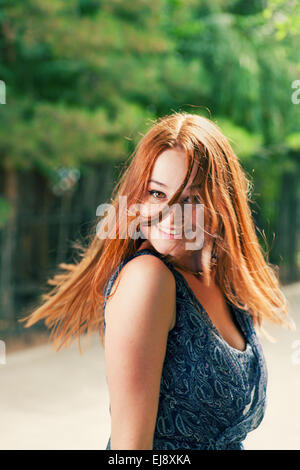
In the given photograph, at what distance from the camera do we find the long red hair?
146 cm

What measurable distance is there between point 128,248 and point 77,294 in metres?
0.25

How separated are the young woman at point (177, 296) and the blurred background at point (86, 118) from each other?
3313mm

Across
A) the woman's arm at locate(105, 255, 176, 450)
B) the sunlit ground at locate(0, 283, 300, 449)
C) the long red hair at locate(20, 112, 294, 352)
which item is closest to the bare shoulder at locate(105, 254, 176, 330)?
the woman's arm at locate(105, 255, 176, 450)

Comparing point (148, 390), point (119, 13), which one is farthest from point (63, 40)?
point (148, 390)

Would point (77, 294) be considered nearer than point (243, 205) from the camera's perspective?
No

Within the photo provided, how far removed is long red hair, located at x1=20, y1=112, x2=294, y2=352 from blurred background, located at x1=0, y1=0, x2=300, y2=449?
10.3 feet

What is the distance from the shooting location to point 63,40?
21.2 feet

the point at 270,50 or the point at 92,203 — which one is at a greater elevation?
the point at 270,50

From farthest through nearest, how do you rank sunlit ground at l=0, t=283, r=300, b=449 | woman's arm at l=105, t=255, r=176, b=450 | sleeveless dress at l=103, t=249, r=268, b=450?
sunlit ground at l=0, t=283, r=300, b=449 < sleeveless dress at l=103, t=249, r=268, b=450 < woman's arm at l=105, t=255, r=176, b=450

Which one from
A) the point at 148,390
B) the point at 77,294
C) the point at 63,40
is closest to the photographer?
the point at 148,390

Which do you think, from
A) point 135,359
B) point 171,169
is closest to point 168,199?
point 171,169

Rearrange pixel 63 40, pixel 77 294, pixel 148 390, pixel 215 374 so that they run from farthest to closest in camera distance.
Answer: pixel 63 40
pixel 77 294
pixel 215 374
pixel 148 390

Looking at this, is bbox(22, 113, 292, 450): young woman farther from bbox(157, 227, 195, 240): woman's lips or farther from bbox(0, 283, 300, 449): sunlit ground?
bbox(0, 283, 300, 449): sunlit ground

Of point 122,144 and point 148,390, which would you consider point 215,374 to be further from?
point 122,144
